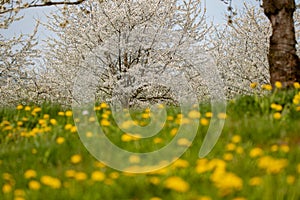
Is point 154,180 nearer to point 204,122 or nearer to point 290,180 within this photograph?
point 290,180

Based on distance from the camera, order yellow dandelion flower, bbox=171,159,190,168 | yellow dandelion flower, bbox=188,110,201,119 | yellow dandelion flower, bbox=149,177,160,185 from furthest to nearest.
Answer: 1. yellow dandelion flower, bbox=188,110,201,119
2. yellow dandelion flower, bbox=171,159,190,168
3. yellow dandelion flower, bbox=149,177,160,185

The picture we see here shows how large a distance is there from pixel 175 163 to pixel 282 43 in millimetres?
5095

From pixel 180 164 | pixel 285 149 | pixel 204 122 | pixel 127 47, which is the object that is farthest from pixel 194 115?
pixel 127 47

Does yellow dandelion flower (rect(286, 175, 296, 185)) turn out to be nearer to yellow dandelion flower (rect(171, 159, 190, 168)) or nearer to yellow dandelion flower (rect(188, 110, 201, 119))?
yellow dandelion flower (rect(171, 159, 190, 168))

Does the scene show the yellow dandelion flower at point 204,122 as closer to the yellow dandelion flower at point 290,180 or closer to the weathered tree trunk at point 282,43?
the yellow dandelion flower at point 290,180

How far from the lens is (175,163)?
132 inches

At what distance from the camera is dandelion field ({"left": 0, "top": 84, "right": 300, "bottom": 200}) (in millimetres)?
2943

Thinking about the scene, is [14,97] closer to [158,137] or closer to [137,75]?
[137,75]

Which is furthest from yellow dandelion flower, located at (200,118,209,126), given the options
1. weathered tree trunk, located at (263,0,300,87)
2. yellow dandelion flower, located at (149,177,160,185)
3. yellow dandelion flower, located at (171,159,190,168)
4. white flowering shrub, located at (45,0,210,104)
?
white flowering shrub, located at (45,0,210,104)

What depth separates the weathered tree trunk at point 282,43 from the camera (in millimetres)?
7480

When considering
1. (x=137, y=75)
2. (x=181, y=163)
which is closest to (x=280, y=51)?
(x=181, y=163)

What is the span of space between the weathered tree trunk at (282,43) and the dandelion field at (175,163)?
1.59 meters

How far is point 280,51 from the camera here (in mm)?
7582

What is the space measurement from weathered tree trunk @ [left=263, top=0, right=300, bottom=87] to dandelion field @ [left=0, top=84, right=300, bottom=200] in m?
1.59
